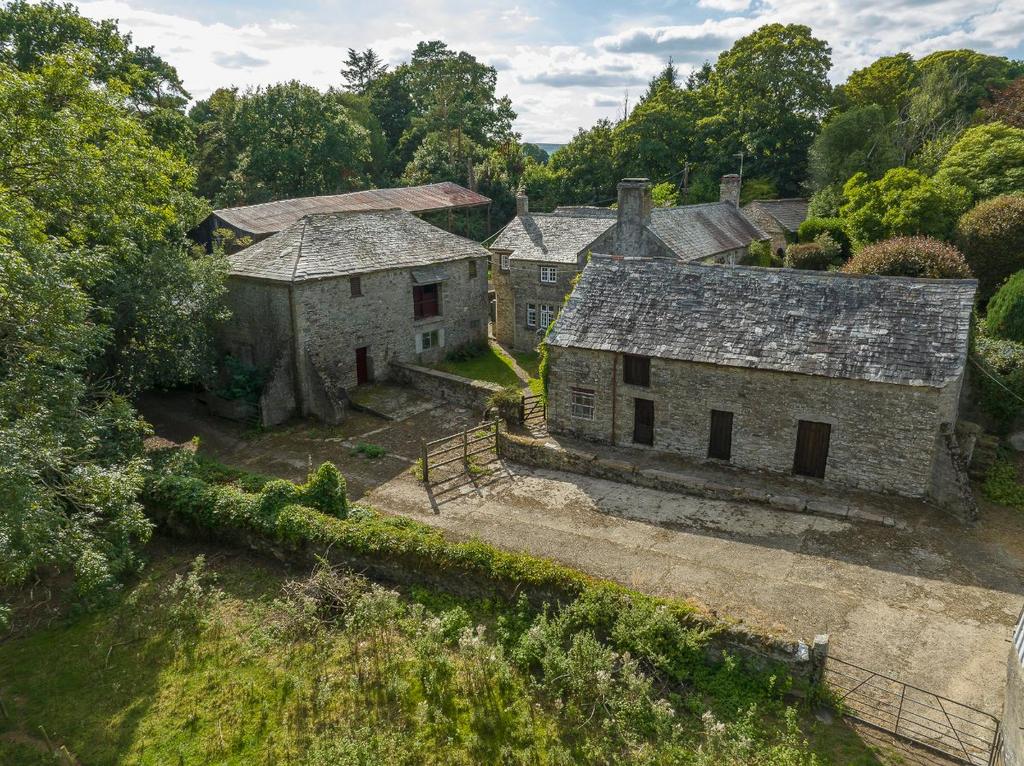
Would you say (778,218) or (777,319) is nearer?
(777,319)

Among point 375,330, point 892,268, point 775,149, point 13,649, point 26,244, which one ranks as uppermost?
point 775,149

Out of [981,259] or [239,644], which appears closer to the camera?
[239,644]

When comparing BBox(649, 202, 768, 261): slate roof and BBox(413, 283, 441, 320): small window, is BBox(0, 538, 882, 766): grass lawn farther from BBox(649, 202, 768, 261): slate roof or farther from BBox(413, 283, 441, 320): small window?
BBox(649, 202, 768, 261): slate roof

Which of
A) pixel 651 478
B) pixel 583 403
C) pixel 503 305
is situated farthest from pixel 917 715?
pixel 503 305

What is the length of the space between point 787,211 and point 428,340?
31155 mm

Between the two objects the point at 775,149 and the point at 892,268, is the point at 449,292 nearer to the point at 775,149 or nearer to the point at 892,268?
the point at 892,268

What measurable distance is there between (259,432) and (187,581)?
1103cm

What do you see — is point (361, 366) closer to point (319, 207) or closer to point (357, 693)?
point (319, 207)

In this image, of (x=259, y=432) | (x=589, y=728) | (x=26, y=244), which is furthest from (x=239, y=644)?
(x=259, y=432)

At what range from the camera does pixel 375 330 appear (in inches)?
1168

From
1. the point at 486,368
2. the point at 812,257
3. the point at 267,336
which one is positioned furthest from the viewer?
the point at 812,257

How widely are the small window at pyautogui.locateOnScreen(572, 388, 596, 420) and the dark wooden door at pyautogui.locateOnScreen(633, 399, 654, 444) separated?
61.9 inches

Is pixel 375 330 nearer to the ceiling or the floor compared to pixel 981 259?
nearer to the floor

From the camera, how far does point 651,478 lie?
797 inches
